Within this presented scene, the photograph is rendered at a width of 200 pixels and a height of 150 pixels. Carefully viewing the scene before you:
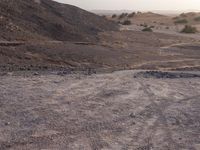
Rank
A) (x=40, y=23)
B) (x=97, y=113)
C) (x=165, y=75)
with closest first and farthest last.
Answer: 1. (x=97, y=113)
2. (x=165, y=75)
3. (x=40, y=23)

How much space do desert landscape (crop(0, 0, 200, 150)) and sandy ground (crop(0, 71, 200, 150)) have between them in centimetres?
2

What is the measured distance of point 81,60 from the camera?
74.3 feet

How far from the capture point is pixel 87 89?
1574 cm

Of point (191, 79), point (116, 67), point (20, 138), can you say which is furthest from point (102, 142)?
point (116, 67)

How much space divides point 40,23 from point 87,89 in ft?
46.9

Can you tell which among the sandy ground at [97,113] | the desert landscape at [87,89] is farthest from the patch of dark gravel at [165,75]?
the sandy ground at [97,113]

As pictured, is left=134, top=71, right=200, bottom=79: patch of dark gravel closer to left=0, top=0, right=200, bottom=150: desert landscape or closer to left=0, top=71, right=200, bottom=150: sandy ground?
left=0, top=0, right=200, bottom=150: desert landscape

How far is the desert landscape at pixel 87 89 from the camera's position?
10578mm

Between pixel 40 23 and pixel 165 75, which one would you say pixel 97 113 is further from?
pixel 40 23

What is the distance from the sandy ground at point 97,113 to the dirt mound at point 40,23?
355 inches

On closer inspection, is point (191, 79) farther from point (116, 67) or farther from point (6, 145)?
point (6, 145)

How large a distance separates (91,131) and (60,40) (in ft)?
56.3

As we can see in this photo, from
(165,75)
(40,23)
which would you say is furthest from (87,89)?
(40,23)

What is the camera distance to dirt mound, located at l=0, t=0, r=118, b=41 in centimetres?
2603
